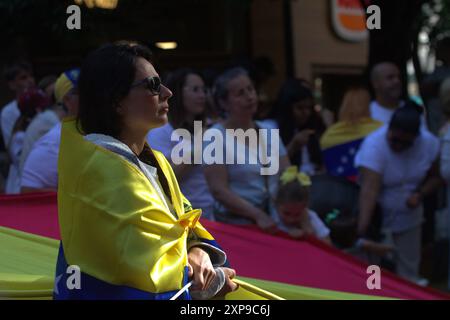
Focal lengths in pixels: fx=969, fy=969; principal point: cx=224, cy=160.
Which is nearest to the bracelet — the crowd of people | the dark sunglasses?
the crowd of people

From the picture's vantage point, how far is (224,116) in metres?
5.74

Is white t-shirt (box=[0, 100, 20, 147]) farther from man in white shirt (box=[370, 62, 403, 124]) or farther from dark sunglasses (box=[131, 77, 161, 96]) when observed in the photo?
dark sunglasses (box=[131, 77, 161, 96])

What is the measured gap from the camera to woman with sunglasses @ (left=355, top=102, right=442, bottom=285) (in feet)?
21.2

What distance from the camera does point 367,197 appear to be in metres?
6.49

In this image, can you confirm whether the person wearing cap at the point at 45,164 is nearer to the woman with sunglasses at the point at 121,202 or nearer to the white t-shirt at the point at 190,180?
the white t-shirt at the point at 190,180

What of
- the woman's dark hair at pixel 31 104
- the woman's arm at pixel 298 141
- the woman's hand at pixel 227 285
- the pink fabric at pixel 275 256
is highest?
the woman's dark hair at pixel 31 104

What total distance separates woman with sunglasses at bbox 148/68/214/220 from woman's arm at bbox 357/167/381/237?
1.24m

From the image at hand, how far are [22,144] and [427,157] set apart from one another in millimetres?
2774

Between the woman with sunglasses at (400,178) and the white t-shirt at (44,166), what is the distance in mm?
2147

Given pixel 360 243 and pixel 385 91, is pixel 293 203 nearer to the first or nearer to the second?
pixel 360 243

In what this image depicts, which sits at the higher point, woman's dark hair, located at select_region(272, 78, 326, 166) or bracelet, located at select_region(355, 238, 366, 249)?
woman's dark hair, located at select_region(272, 78, 326, 166)

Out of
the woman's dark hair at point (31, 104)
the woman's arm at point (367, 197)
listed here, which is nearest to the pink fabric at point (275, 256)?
Answer: the woman's arm at point (367, 197)

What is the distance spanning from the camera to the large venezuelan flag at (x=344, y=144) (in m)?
7.26

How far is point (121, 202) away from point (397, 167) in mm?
4052
